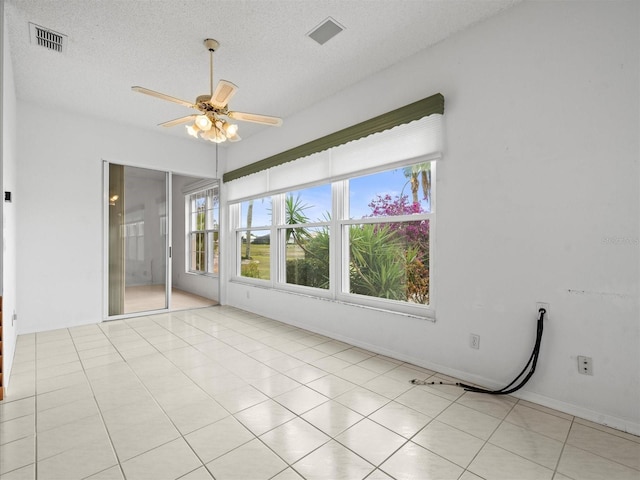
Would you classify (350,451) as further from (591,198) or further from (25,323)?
(25,323)

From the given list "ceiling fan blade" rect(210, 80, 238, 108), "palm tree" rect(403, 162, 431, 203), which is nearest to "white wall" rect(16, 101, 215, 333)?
"ceiling fan blade" rect(210, 80, 238, 108)

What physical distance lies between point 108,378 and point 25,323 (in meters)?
2.36

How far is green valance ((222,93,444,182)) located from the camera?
112 inches

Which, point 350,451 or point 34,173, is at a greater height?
point 34,173

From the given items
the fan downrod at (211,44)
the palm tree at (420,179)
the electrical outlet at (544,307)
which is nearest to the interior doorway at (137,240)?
the fan downrod at (211,44)

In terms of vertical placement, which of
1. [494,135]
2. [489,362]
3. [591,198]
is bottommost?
[489,362]

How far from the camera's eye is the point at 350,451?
1.78 m

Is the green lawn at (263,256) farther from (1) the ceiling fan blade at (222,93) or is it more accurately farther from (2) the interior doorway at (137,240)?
(1) the ceiling fan blade at (222,93)

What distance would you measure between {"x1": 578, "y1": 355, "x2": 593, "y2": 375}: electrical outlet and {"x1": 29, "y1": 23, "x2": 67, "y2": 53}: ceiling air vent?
4.87 m

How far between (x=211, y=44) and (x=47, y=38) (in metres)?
1.45

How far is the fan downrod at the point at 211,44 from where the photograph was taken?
284cm

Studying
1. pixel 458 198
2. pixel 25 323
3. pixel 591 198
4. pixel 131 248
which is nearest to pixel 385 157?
pixel 458 198

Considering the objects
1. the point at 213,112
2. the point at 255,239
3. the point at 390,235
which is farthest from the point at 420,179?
the point at 255,239

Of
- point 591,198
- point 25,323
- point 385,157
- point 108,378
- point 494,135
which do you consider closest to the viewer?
point 591,198
